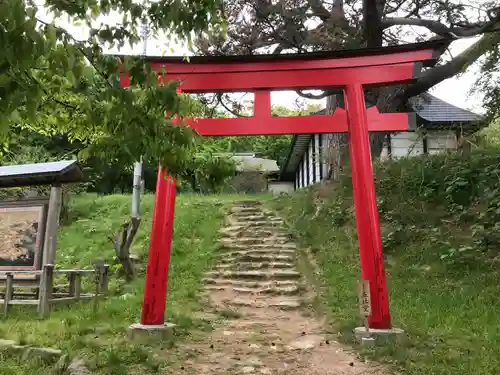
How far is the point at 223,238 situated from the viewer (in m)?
13.5

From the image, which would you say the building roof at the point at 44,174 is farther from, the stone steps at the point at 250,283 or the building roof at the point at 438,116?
the building roof at the point at 438,116

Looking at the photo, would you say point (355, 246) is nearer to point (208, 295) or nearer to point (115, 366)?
point (208, 295)

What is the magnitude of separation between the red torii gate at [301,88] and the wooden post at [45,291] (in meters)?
2.47

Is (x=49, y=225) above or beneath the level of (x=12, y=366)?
above

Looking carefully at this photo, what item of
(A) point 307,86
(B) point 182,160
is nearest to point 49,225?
(A) point 307,86

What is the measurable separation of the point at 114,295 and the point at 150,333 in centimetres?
368

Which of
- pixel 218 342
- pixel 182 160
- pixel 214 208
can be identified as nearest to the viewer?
pixel 182 160

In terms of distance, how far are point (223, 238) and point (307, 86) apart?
289 inches

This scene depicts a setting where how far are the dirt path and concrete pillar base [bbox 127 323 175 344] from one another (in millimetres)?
403

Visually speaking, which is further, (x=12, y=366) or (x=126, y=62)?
(x=12, y=366)

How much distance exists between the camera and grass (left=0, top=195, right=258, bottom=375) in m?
5.44

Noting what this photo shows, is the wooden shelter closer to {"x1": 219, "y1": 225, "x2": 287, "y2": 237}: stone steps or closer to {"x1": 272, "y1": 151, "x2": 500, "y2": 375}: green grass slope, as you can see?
{"x1": 272, "y1": 151, "x2": 500, "y2": 375}: green grass slope

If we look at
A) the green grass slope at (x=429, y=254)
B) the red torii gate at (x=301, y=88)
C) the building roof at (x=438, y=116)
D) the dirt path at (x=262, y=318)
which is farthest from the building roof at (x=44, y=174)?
the building roof at (x=438, y=116)

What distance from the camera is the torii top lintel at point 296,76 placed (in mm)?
6742
